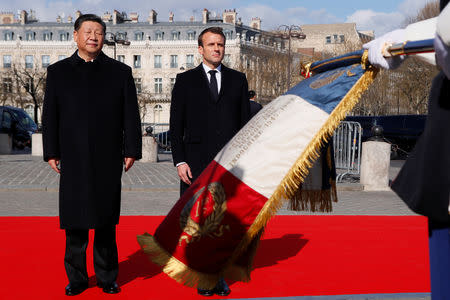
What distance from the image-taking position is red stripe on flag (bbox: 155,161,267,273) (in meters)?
3.68

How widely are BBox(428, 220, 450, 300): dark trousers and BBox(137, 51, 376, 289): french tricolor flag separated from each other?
104cm

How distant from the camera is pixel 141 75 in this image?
85062mm

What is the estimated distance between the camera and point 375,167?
12992 millimetres

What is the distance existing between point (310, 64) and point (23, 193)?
356 inches

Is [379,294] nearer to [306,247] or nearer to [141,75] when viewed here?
[306,247]

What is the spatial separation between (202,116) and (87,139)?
3.29ft

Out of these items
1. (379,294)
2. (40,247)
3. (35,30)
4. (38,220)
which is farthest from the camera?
(35,30)

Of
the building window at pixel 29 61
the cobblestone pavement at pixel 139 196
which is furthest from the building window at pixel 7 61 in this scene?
the cobblestone pavement at pixel 139 196

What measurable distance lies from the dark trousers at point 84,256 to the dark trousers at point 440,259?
2.84m

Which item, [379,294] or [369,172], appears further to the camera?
[369,172]

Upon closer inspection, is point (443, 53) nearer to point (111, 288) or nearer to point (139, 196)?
Answer: point (111, 288)

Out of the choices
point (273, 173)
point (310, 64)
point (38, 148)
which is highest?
point (310, 64)

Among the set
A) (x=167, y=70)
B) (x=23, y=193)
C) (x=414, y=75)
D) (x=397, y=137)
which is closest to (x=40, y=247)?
(x=23, y=193)

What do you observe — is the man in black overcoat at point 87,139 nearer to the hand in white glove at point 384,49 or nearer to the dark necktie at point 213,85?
the dark necktie at point 213,85
